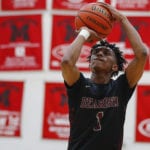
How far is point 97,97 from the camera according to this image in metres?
1.77

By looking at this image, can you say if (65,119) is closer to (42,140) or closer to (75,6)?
(42,140)

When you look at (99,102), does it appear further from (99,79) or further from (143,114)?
(143,114)

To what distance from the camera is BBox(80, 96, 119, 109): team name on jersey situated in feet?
5.72

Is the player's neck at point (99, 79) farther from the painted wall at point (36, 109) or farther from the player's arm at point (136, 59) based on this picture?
the painted wall at point (36, 109)

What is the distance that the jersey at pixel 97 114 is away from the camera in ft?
5.61

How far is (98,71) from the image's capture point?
1.83m

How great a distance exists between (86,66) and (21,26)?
0.58 meters

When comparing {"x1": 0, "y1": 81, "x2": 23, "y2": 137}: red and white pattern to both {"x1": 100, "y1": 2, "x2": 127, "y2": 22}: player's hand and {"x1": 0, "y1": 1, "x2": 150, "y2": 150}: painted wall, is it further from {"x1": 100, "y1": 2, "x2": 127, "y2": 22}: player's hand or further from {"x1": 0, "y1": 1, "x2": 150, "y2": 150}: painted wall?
{"x1": 100, "y1": 2, "x2": 127, "y2": 22}: player's hand

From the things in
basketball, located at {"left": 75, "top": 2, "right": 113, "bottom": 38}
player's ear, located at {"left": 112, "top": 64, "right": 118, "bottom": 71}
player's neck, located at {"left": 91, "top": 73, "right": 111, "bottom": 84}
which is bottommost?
player's neck, located at {"left": 91, "top": 73, "right": 111, "bottom": 84}

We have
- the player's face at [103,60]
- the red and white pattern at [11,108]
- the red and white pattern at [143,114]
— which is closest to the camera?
the player's face at [103,60]

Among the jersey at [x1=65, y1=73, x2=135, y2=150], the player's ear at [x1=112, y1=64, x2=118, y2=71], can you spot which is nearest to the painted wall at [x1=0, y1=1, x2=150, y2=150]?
the player's ear at [x1=112, y1=64, x2=118, y2=71]

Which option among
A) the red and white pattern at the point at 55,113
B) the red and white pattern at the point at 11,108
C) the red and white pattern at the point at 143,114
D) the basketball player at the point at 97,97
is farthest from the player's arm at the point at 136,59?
the red and white pattern at the point at 11,108

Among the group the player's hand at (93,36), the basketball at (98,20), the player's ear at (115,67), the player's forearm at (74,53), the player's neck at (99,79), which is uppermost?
the basketball at (98,20)

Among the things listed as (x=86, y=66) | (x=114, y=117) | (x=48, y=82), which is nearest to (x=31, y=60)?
→ (x=48, y=82)
